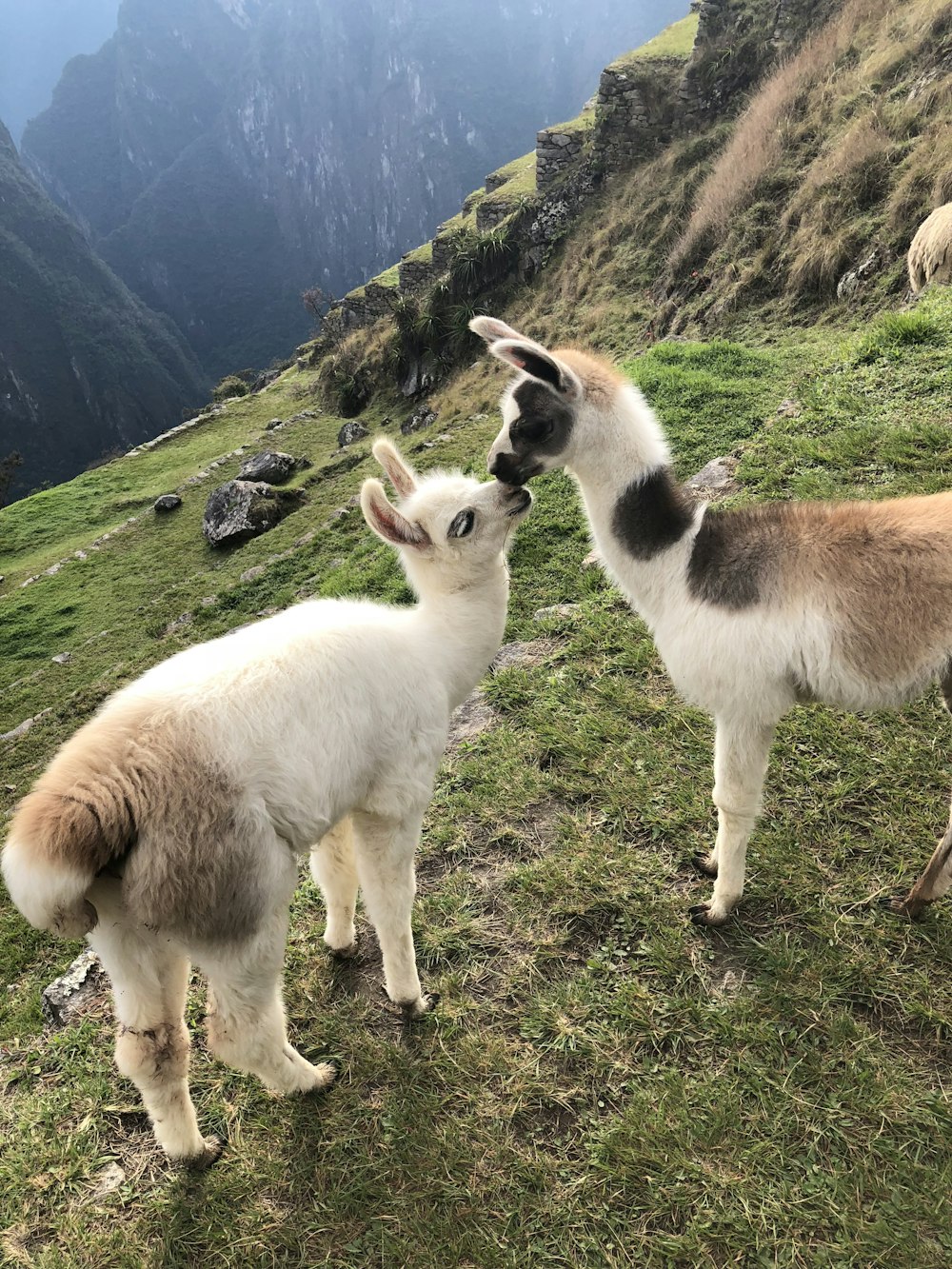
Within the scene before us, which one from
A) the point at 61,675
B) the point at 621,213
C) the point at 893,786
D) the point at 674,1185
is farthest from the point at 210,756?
the point at 621,213

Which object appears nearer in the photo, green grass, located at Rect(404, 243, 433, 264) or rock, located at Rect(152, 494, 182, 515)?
rock, located at Rect(152, 494, 182, 515)

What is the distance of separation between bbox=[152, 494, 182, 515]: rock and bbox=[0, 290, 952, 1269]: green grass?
55.3 feet

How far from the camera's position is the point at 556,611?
5.36m

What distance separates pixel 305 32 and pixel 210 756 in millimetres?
242744

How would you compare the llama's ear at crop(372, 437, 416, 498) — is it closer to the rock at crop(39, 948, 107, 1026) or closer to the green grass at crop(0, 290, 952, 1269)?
the green grass at crop(0, 290, 952, 1269)

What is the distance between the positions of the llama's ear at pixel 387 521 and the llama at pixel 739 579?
1.62 ft

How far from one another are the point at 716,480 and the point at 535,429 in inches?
145

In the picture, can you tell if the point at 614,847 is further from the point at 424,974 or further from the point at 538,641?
the point at 538,641

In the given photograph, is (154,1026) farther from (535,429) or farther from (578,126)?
(578,126)

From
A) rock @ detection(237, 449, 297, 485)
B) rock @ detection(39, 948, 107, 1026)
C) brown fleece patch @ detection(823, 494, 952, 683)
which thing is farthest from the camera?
rock @ detection(237, 449, 297, 485)

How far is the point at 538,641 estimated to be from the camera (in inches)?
199

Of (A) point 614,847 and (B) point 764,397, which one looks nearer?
(A) point 614,847

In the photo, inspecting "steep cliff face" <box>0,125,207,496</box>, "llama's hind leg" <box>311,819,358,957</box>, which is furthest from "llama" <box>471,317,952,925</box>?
"steep cliff face" <box>0,125,207,496</box>

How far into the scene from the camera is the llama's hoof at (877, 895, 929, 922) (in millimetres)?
2676
